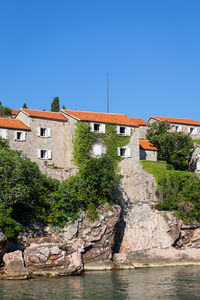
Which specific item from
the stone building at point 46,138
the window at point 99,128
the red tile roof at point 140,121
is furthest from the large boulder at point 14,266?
the red tile roof at point 140,121

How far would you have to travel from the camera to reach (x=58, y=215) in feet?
148

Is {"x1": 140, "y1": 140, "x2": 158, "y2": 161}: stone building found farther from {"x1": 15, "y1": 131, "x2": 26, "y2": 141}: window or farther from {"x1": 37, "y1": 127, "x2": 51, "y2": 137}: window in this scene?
{"x1": 15, "y1": 131, "x2": 26, "y2": 141}: window

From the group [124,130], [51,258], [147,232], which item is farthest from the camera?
[124,130]

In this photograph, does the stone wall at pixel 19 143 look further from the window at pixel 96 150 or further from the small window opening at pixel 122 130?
the small window opening at pixel 122 130

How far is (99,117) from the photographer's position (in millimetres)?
55719

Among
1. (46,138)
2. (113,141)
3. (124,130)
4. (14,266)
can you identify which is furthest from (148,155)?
(14,266)

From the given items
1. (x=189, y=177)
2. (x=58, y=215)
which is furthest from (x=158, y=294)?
(x=189, y=177)

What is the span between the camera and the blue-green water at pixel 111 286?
97.8ft

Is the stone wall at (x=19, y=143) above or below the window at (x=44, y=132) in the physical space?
below

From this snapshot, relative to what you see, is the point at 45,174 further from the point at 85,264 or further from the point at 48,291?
the point at 48,291

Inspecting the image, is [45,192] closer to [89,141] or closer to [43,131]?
[89,141]

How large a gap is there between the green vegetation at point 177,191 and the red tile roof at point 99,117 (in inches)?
254

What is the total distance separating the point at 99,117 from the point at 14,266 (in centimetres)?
2525

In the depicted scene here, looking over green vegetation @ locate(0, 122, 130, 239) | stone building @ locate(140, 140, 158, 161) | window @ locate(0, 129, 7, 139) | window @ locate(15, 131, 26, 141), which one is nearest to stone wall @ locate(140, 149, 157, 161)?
stone building @ locate(140, 140, 158, 161)
